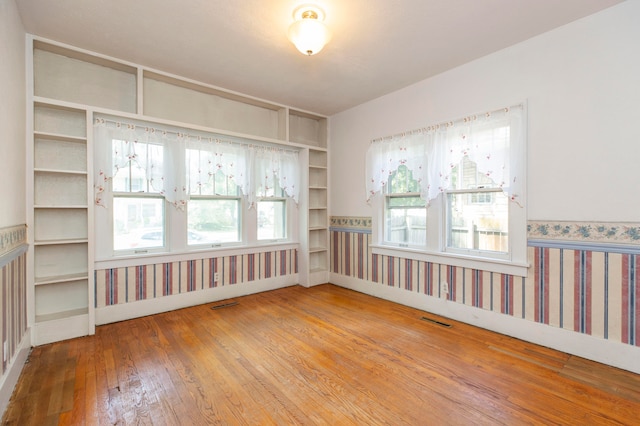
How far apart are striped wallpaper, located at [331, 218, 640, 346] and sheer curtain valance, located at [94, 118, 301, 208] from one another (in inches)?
96.3

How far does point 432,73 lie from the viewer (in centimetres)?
340

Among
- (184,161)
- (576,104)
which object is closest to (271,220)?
(184,161)

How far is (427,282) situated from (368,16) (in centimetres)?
282

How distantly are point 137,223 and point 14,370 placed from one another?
65.5 inches

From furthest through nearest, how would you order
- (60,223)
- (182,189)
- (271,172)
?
(271,172)
(182,189)
(60,223)

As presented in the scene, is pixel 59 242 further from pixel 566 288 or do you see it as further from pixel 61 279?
pixel 566 288

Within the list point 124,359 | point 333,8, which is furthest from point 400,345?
point 333,8

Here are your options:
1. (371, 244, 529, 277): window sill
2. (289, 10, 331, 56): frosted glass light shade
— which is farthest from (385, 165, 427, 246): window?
(289, 10, 331, 56): frosted glass light shade

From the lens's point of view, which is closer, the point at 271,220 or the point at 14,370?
the point at 14,370

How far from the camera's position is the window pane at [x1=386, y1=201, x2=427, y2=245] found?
12.2 feet

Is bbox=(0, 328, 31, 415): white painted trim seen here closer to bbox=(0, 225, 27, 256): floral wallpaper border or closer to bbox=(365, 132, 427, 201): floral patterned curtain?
bbox=(0, 225, 27, 256): floral wallpaper border

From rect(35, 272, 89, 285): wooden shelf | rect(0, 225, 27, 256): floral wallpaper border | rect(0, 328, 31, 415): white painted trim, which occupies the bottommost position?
rect(0, 328, 31, 415): white painted trim

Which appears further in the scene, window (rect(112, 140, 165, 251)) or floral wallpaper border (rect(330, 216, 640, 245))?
window (rect(112, 140, 165, 251))

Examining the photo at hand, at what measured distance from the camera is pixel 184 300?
3691 millimetres
